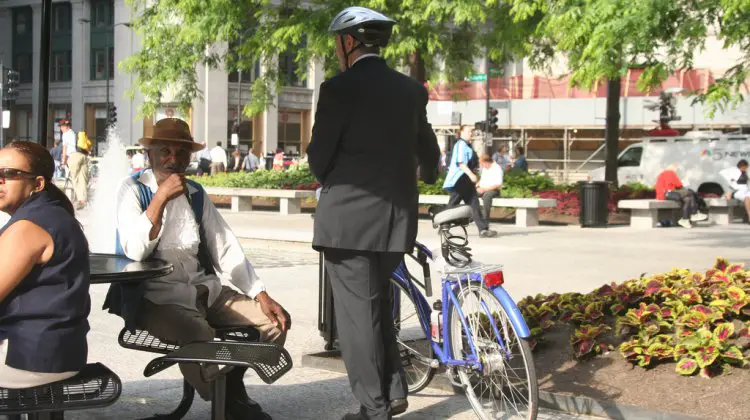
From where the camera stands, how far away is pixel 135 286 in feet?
15.8

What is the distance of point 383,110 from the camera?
15.8 ft

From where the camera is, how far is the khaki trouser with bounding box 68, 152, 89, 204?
23703 mm

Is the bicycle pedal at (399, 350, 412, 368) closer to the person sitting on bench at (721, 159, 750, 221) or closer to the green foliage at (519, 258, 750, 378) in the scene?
the green foliage at (519, 258, 750, 378)

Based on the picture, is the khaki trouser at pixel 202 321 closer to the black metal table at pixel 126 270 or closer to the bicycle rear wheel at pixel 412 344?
the black metal table at pixel 126 270

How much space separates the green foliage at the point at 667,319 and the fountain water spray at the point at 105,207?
2.78 metres

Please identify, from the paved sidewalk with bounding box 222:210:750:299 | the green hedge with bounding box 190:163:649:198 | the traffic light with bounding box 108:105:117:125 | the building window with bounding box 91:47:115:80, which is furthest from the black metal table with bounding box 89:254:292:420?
the building window with bounding box 91:47:115:80

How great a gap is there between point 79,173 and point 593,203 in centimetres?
1082

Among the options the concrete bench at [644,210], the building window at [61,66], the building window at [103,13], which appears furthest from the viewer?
the building window at [61,66]

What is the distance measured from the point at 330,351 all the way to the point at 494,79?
51.8 meters

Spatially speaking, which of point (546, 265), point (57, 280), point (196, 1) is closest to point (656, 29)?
point (546, 265)

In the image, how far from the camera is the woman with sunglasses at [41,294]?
3879 mm

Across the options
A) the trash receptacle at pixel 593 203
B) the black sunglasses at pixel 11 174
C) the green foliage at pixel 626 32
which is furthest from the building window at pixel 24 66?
the black sunglasses at pixel 11 174

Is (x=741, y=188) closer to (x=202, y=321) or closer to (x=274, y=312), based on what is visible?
(x=274, y=312)

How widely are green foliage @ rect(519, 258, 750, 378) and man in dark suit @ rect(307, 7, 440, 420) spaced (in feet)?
5.66
